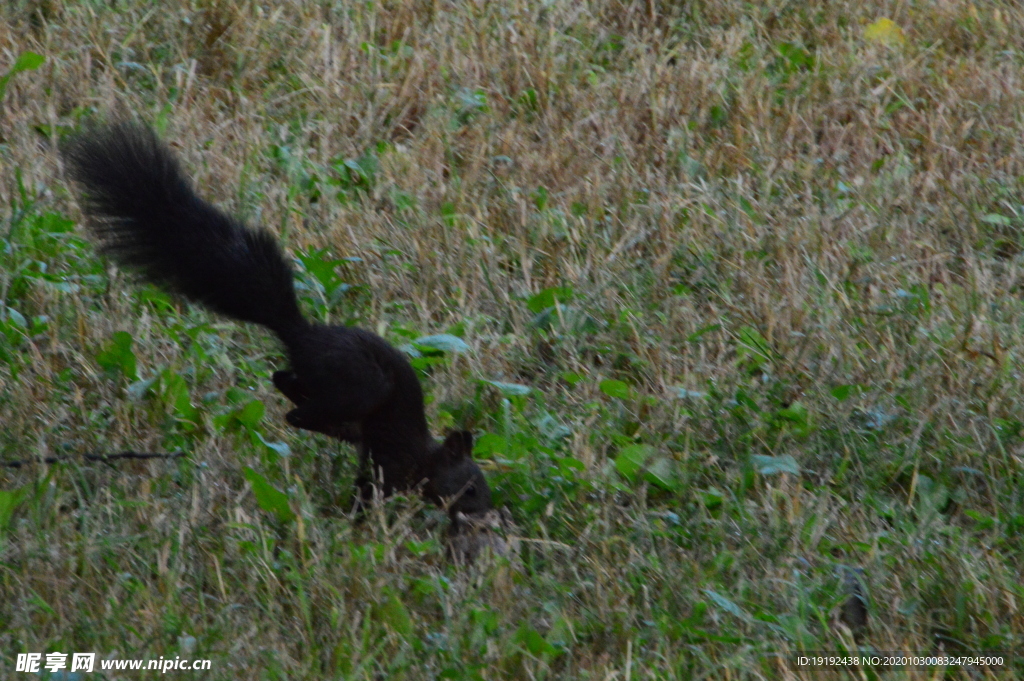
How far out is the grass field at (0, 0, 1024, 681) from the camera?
3076 mm

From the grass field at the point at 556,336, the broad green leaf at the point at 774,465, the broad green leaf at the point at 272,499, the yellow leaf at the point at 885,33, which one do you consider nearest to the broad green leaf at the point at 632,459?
the grass field at the point at 556,336

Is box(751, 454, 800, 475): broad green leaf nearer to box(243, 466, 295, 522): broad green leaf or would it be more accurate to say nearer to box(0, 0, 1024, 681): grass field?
box(0, 0, 1024, 681): grass field

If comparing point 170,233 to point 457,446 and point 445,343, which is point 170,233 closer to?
point 457,446

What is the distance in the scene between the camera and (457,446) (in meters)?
3.50

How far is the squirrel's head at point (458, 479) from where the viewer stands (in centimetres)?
347

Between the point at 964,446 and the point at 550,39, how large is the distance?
10.8ft

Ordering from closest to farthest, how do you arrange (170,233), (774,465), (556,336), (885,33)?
(170,233), (774,465), (556,336), (885,33)

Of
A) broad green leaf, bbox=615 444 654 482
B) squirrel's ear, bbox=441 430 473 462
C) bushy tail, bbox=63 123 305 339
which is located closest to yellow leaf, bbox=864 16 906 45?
broad green leaf, bbox=615 444 654 482

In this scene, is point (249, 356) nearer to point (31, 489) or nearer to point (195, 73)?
point (31, 489)

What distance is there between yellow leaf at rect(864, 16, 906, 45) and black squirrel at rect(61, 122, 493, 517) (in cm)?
422

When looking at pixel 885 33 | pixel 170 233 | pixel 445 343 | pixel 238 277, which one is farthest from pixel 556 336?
pixel 885 33

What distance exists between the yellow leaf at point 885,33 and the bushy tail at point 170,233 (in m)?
4.35

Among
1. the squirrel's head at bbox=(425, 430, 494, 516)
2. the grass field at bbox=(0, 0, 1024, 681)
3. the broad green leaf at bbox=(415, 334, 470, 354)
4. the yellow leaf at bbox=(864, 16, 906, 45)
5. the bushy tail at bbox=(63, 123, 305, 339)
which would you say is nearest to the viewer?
the grass field at bbox=(0, 0, 1024, 681)

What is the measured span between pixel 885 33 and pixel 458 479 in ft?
14.3
